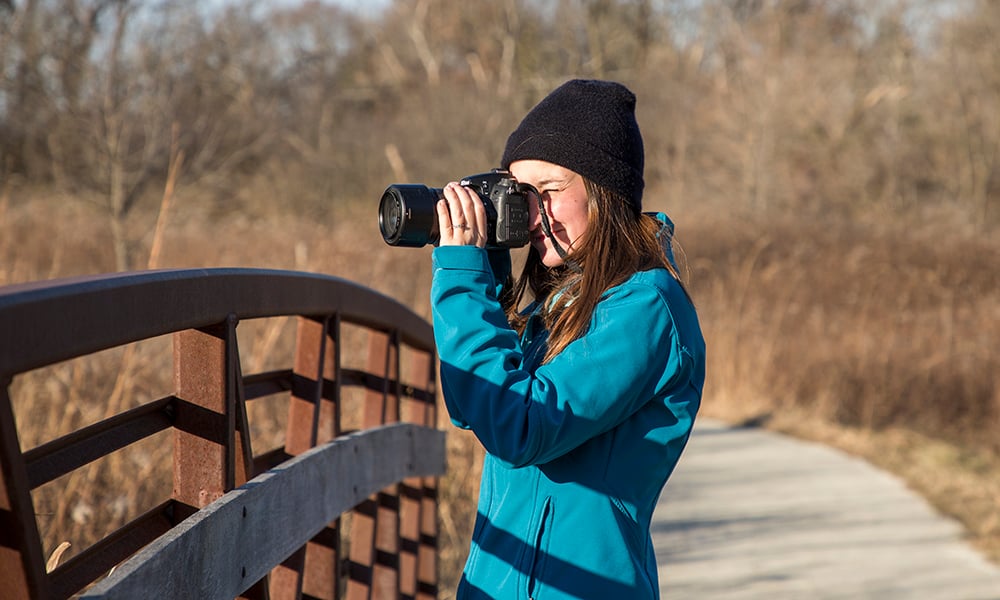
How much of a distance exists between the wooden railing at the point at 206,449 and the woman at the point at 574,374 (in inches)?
12.5

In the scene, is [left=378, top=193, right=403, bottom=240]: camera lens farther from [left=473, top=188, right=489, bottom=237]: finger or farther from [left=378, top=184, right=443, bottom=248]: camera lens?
[left=473, top=188, right=489, bottom=237]: finger

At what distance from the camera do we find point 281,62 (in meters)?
25.0

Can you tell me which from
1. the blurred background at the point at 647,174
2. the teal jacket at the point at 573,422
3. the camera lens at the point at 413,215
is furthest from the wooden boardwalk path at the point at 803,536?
the camera lens at the point at 413,215

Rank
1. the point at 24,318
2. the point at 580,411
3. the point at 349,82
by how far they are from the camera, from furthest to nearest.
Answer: the point at 349,82, the point at 580,411, the point at 24,318

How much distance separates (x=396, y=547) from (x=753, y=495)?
3.85 m

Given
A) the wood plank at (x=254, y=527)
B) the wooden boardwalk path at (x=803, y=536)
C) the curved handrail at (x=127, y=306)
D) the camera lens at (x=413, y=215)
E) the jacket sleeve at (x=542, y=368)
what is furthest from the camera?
the wooden boardwalk path at (x=803, y=536)

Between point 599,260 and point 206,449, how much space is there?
68 centimetres

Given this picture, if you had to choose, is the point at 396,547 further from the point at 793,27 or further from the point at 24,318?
the point at 793,27

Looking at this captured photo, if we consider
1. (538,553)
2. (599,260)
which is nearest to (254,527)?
(538,553)

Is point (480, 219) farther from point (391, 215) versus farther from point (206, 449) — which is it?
point (206, 449)

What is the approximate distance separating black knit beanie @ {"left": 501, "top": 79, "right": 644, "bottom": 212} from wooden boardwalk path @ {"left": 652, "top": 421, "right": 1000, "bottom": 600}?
9.99 feet

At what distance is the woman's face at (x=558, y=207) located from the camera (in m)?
1.98

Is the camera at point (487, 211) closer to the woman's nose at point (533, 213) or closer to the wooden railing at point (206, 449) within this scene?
the woman's nose at point (533, 213)

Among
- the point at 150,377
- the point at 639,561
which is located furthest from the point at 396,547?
the point at 150,377
